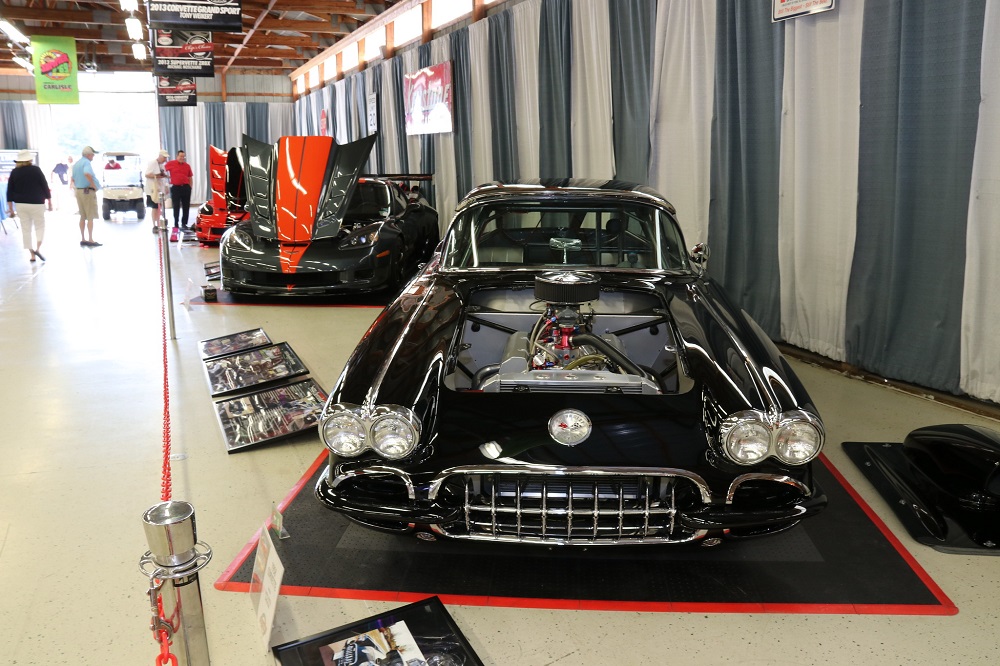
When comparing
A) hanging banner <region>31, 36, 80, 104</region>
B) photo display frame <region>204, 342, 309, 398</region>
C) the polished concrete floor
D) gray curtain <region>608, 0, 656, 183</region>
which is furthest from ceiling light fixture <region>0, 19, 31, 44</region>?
photo display frame <region>204, 342, 309, 398</region>

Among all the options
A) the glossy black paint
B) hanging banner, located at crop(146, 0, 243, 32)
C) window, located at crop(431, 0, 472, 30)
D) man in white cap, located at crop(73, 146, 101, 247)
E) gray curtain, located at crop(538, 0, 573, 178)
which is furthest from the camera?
man in white cap, located at crop(73, 146, 101, 247)

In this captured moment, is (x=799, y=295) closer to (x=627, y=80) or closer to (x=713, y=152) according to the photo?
(x=713, y=152)

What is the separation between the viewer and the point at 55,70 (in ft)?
51.4

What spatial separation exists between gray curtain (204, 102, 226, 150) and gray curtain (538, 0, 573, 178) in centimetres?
1688

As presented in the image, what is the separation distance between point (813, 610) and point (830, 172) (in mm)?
3138

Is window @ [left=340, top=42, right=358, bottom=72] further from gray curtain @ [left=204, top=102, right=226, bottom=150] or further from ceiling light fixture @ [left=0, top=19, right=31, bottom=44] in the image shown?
gray curtain @ [left=204, top=102, right=226, bottom=150]

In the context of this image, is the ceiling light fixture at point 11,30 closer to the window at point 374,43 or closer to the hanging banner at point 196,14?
the window at point 374,43

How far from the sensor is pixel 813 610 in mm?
2230

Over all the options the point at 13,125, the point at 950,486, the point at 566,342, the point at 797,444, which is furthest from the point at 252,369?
the point at 13,125

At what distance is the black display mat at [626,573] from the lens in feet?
7.40

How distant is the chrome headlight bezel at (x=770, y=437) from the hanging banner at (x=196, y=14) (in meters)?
7.59

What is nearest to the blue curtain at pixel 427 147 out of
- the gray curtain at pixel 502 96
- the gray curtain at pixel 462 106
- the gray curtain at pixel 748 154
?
the gray curtain at pixel 462 106

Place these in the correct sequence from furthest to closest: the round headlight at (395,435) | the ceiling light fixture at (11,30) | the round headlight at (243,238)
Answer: the ceiling light fixture at (11,30)
the round headlight at (243,238)
the round headlight at (395,435)

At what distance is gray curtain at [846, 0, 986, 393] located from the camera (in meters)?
3.77
